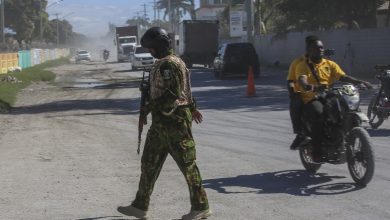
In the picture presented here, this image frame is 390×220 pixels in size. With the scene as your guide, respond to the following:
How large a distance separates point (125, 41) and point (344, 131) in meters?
64.9

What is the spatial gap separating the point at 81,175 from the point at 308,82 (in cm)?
308

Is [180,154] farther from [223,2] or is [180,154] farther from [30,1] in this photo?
[223,2]

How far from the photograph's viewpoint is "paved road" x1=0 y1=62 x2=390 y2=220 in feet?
22.7

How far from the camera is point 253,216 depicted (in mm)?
6574

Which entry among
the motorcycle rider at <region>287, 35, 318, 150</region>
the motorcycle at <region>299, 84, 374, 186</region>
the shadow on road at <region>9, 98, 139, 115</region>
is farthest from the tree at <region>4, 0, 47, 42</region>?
the motorcycle at <region>299, 84, 374, 186</region>

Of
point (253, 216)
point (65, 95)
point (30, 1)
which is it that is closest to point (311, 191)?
point (253, 216)

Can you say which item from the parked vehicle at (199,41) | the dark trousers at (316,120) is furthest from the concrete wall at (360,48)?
the dark trousers at (316,120)

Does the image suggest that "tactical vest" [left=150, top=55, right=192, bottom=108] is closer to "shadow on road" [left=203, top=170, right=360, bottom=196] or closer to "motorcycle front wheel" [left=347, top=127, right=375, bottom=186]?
"shadow on road" [left=203, top=170, right=360, bottom=196]

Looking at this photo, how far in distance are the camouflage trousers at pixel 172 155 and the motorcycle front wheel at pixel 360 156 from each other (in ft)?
6.93

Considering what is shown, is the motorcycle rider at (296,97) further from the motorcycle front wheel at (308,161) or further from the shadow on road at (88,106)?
the shadow on road at (88,106)

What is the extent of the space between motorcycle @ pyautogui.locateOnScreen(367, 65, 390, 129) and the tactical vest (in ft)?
22.4

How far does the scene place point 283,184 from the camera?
806cm

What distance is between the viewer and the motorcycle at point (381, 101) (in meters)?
12.5

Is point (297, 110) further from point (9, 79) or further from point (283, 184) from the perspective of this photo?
point (9, 79)
